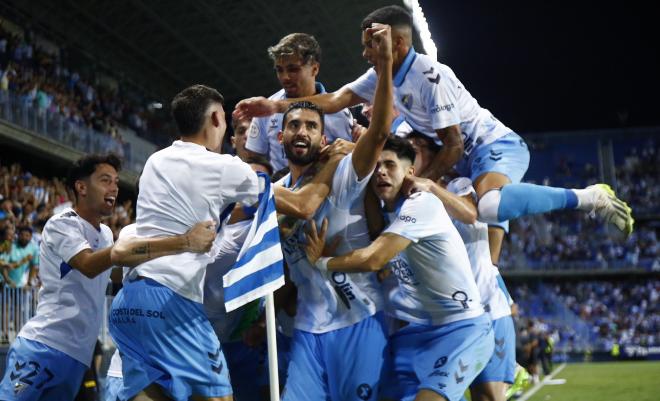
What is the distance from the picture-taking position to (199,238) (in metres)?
4.10

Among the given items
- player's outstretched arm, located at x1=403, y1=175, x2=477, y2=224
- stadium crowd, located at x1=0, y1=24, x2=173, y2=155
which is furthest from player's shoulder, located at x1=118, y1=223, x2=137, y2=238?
stadium crowd, located at x1=0, y1=24, x2=173, y2=155

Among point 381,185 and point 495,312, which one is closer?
point 381,185

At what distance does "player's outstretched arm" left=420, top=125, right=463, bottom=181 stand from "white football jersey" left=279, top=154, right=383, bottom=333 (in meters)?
0.79

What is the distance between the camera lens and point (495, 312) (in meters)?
5.75

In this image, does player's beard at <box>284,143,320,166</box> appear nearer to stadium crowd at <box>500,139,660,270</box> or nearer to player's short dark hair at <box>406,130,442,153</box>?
player's short dark hair at <box>406,130,442,153</box>

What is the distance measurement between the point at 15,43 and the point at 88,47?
655 cm

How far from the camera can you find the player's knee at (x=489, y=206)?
517 centimetres

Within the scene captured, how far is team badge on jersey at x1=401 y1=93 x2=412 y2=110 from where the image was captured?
219 inches

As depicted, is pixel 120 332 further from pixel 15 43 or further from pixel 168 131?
pixel 168 131

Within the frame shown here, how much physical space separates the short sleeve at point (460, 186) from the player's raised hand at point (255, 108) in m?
1.43

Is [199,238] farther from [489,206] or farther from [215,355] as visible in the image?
[489,206]

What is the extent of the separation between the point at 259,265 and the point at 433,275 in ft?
3.59

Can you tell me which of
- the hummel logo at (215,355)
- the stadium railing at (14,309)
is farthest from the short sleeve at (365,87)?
the stadium railing at (14,309)

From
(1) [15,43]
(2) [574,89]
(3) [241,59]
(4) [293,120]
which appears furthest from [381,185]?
(2) [574,89]
